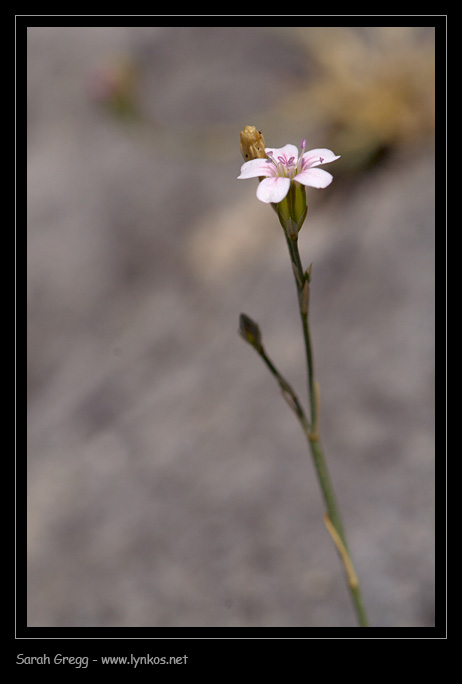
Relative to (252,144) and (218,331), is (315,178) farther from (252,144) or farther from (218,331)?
(218,331)

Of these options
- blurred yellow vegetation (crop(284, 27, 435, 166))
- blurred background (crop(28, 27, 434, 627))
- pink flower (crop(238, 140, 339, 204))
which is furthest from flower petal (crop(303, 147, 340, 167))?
blurred yellow vegetation (crop(284, 27, 435, 166))

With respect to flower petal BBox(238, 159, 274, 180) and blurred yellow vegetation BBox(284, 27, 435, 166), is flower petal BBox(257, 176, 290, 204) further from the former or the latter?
blurred yellow vegetation BBox(284, 27, 435, 166)

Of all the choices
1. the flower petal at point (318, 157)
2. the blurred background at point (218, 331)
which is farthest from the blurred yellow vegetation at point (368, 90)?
the flower petal at point (318, 157)

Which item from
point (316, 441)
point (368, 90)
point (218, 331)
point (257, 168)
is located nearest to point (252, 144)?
point (257, 168)

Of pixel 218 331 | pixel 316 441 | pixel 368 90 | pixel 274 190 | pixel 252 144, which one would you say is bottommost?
pixel 316 441
